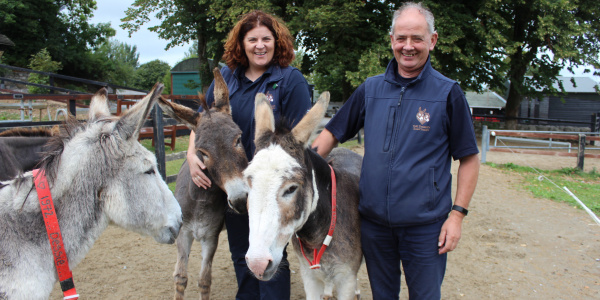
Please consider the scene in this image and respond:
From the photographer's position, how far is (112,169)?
1997mm

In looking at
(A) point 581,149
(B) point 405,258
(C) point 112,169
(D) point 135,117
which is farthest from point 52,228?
(A) point 581,149

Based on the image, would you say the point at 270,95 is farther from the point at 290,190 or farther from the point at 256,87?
the point at 290,190

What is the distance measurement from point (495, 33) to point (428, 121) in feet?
52.8

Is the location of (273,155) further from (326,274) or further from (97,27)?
(97,27)

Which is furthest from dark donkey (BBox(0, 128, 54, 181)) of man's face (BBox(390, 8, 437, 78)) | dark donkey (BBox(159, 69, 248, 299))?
man's face (BBox(390, 8, 437, 78))

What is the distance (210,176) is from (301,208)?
106cm

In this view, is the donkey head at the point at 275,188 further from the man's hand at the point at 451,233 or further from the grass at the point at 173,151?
the grass at the point at 173,151

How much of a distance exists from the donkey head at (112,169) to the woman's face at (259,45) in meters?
0.94

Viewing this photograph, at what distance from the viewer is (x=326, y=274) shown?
8.94 ft

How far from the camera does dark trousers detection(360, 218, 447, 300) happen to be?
2301mm

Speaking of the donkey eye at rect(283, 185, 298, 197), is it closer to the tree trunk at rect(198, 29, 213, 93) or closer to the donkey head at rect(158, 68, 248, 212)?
the donkey head at rect(158, 68, 248, 212)

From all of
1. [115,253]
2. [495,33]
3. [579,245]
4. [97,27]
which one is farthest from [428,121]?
[97,27]

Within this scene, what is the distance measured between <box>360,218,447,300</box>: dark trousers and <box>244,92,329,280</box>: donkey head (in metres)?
0.50

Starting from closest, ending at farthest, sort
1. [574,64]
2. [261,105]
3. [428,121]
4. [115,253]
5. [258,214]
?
1. [258,214]
2. [428,121]
3. [261,105]
4. [115,253]
5. [574,64]
